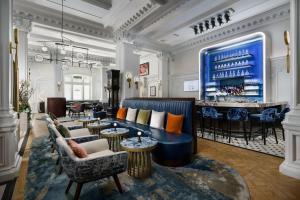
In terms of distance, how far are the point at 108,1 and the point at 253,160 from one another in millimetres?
5941

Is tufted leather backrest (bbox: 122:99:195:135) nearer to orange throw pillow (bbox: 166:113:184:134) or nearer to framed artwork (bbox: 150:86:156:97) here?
orange throw pillow (bbox: 166:113:184:134)

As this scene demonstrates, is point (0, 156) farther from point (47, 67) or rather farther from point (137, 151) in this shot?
point (47, 67)

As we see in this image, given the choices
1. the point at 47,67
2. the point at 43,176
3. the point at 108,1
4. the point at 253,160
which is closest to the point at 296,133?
the point at 253,160

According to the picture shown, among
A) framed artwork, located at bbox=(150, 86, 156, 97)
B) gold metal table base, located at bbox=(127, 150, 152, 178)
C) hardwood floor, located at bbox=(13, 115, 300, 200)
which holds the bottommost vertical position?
hardwood floor, located at bbox=(13, 115, 300, 200)

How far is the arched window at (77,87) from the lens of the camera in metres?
14.2

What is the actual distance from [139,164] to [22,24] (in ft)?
19.9

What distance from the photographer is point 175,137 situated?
3.33 metres

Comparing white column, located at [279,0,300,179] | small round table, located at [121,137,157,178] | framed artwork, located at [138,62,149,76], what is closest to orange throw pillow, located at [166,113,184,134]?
small round table, located at [121,137,157,178]

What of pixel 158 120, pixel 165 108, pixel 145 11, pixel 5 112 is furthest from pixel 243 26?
pixel 5 112

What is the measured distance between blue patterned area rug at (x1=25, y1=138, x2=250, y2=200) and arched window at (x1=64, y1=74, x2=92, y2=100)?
1230cm

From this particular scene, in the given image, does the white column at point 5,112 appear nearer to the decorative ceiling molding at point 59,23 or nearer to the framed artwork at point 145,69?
the decorative ceiling molding at point 59,23

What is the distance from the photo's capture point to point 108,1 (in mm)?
5402

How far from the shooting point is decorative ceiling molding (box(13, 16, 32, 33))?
5.40m

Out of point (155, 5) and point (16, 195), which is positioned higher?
point (155, 5)
